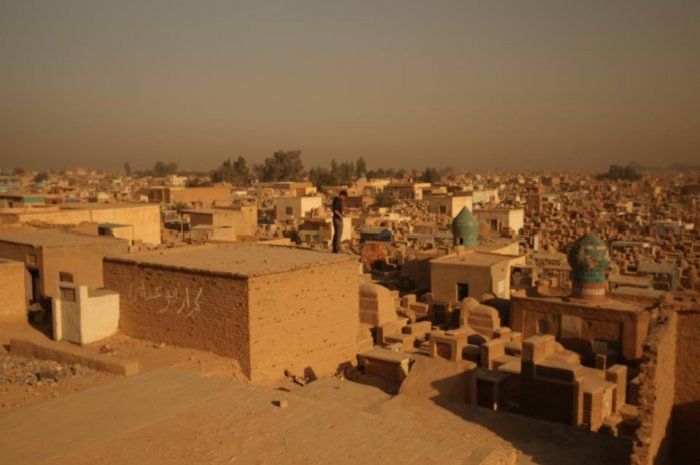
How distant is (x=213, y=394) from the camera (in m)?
8.46

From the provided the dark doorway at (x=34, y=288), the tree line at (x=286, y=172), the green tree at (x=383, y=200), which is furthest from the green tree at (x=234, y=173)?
the dark doorway at (x=34, y=288)

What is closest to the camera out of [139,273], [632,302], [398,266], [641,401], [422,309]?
[641,401]

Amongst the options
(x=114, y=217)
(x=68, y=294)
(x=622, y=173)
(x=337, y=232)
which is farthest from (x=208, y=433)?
(x=622, y=173)

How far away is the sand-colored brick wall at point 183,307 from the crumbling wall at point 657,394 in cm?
633

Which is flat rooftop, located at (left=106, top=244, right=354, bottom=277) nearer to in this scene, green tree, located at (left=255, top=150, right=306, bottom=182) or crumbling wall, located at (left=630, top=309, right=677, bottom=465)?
crumbling wall, located at (left=630, top=309, right=677, bottom=465)

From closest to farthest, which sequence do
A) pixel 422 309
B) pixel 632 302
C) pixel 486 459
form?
pixel 486 459, pixel 632 302, pixel 422 309

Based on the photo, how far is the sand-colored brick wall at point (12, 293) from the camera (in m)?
14.2

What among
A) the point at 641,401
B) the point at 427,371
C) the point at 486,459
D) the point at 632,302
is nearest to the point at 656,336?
the point at 641,401

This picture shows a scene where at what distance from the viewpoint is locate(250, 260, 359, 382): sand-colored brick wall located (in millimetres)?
11453

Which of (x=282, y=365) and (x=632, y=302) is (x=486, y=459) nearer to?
(x=282, y=365)

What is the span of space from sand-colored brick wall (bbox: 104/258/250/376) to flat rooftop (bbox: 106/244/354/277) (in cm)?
15

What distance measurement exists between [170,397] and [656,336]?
6.18 metres

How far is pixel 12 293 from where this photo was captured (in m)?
14.4

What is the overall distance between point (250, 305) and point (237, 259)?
2.40 meters
